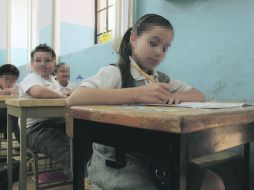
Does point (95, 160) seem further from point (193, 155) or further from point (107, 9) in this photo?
point (107, 9)

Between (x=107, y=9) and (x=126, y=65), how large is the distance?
2.68 meters

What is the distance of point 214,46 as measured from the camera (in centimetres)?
162

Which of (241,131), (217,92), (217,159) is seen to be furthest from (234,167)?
(241,131)

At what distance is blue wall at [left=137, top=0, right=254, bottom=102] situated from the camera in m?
1.47

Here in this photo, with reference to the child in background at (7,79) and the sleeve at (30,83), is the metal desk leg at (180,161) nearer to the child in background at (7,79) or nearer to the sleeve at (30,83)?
the sleeve at (30,83)

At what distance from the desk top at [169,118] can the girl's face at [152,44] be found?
1.38 ft

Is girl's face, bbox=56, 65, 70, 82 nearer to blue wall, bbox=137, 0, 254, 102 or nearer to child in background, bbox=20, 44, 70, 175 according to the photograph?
child in background, bbox=20, 44, 70, 175

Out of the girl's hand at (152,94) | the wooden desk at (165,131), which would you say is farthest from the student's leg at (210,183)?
the girl's hand at (152,94)

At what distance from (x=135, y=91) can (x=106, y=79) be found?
6.2 inches

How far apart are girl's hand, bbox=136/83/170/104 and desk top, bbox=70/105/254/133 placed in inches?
8.2

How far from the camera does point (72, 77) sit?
358 centimetres

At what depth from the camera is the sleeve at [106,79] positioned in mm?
938

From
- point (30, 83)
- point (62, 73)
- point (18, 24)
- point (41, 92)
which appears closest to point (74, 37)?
point (62, 73)

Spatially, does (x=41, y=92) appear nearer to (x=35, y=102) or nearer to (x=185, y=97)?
(x=35, y=102)
